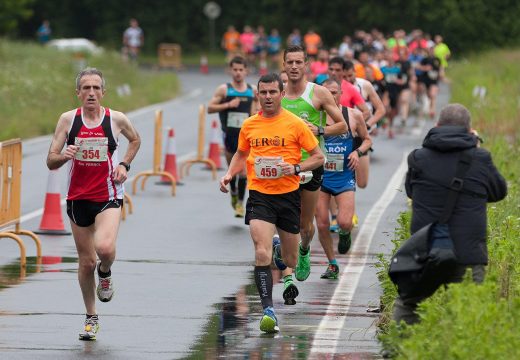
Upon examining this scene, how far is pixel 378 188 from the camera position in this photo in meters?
22.5

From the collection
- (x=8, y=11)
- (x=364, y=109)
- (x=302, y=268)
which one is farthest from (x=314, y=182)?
(x=8, y=11)

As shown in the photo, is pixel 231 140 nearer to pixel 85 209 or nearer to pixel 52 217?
pixel 52 217

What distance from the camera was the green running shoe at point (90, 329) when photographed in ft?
34.8

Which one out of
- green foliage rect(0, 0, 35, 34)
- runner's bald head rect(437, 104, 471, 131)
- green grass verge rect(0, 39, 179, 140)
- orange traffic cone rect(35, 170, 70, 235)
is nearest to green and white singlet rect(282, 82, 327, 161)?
runner's bald head rect(437, 104, 471, 131)

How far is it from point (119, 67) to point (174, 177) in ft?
90.9

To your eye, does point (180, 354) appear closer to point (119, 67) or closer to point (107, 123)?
point (107, 123)

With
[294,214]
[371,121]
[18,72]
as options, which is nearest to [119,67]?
[18,72]

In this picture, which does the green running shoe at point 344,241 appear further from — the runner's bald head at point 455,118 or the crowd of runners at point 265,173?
the runner's bald head at point 455,118

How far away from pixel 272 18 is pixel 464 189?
71.6 metres

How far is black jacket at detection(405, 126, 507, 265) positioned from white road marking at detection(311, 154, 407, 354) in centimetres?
146

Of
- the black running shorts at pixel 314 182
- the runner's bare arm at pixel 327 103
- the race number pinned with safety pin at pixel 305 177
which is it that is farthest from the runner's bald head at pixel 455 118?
the runner's bare arm at pixel 327 103

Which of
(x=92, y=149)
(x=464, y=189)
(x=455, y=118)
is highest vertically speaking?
(x=455, y=118)

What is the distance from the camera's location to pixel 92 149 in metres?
10.7

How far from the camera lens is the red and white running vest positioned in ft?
35.0
